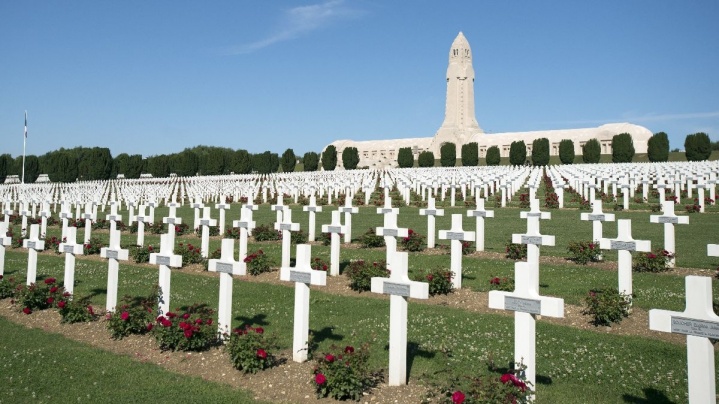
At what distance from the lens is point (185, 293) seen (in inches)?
347

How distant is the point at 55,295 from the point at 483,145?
70.6m

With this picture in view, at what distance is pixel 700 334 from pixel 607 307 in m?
3.12

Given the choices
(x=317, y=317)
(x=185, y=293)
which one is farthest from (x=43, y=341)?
(x=317, y=317)

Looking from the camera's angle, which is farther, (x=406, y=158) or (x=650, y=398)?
Answer: (x=406, y=158)

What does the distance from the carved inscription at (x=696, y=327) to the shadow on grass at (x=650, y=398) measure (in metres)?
1.15

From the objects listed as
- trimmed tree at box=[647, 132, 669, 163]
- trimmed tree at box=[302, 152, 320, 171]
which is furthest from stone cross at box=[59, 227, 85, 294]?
trimmed tree at box=[647, 132, 669, 163]

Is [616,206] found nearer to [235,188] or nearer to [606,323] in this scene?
[606,323]

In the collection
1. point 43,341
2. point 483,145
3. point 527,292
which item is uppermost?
point 483,145

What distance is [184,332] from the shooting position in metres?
5.73

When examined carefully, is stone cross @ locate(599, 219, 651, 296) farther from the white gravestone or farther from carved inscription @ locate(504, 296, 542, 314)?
the white gravestone

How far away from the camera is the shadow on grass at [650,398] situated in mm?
4570

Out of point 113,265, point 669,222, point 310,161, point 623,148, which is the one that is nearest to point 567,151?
point 623,148

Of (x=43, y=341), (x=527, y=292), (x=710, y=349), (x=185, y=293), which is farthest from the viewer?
(x=185, y=293)

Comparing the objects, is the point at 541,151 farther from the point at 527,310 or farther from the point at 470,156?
the point at 527,310
